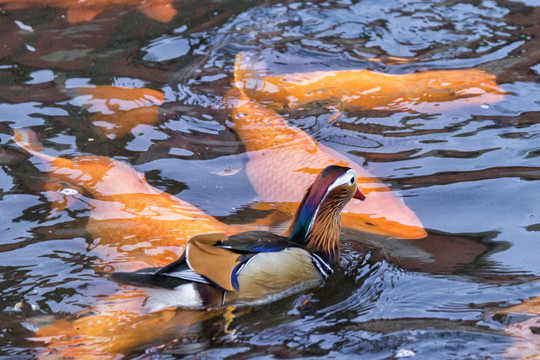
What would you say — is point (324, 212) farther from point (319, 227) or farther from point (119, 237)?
point (119, 237)

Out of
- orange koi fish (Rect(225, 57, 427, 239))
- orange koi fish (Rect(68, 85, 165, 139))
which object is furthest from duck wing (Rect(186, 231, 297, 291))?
orange koi fish (Rect(68, 85, 165, 139))

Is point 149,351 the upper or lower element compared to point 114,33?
lower

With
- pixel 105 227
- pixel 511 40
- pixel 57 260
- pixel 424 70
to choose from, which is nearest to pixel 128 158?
pixel 105 227

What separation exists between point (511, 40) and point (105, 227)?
4.78m

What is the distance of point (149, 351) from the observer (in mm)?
3396

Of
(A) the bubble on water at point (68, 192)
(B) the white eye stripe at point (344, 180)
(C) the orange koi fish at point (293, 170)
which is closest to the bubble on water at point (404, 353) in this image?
(B) the white eye stripe at point (344, 180)

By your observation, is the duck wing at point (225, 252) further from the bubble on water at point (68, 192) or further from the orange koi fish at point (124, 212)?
the bubble on water at point (68, 192)

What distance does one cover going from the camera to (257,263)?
3.71 metres

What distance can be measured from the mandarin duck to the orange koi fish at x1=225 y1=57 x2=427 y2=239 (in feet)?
1.45

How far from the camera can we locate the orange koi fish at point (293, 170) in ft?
15.0

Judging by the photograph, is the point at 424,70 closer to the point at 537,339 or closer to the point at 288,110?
the point at 288,110

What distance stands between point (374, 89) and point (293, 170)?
1.55m

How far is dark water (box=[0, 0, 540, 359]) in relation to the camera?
3553mm

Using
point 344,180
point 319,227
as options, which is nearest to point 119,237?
point 319,227
